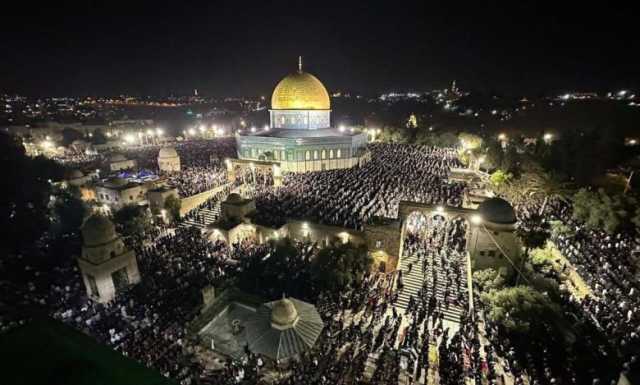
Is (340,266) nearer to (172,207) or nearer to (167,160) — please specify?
(172,207)

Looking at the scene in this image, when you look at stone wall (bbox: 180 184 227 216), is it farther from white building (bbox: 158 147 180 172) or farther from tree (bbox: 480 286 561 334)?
tree (bbox: 480 286 561 334)

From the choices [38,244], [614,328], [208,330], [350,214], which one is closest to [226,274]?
[208,330]

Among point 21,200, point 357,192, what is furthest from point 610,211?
point 21,200

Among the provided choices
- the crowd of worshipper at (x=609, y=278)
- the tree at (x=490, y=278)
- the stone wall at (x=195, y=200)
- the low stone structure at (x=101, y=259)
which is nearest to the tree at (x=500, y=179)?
the crowd of worshipper at (x=609, y=278)

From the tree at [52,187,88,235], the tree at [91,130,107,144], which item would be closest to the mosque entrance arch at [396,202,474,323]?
the tree at [52,187,88,235]

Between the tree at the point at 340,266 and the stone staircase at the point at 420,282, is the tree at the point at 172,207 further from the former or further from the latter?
the stone staircase at the point at 420,282

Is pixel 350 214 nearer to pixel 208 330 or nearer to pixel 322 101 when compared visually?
pixel 208 330
